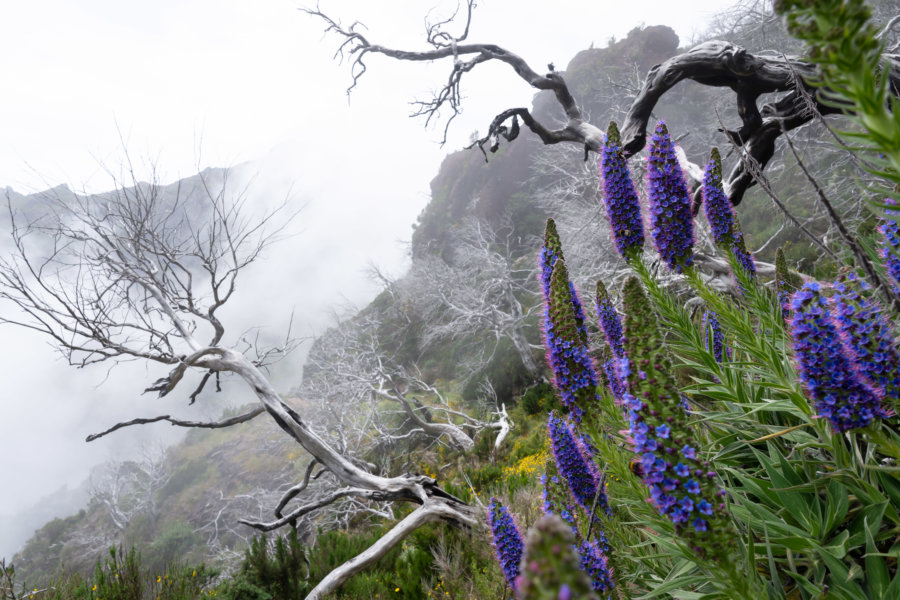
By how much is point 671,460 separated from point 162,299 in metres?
7.74

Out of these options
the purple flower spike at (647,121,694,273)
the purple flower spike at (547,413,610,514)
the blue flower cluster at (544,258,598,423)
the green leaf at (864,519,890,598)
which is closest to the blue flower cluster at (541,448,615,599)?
the purple flower spike at (547,413,610,514)

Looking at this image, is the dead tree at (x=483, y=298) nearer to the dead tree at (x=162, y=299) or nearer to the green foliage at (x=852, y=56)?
the dead tree at (x=162, y=299)

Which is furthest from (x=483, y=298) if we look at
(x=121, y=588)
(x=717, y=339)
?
(x=717, y=339)

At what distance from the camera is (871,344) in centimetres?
117

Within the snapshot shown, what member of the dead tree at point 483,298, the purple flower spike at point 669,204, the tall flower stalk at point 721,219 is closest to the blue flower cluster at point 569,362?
the purple flower spike at point 669,204

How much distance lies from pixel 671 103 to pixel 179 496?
172ft

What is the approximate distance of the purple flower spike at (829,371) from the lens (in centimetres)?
120

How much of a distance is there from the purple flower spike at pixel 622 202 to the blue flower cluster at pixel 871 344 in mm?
1164

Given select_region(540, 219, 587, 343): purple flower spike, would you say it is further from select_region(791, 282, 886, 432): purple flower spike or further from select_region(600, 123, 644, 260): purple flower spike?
select_region(791, 282, 886, 432): purple flower spike

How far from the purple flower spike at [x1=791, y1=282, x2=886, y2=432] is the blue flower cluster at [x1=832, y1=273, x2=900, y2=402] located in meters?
0.02

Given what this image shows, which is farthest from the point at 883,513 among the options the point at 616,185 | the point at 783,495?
the point at 616,185

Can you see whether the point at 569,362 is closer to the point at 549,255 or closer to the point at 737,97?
the point at 549,255

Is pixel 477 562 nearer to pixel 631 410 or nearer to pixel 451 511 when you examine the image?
pixel 451 511

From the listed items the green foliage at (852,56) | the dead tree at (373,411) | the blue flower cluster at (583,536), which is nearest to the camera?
the green foliage at (852,56)
